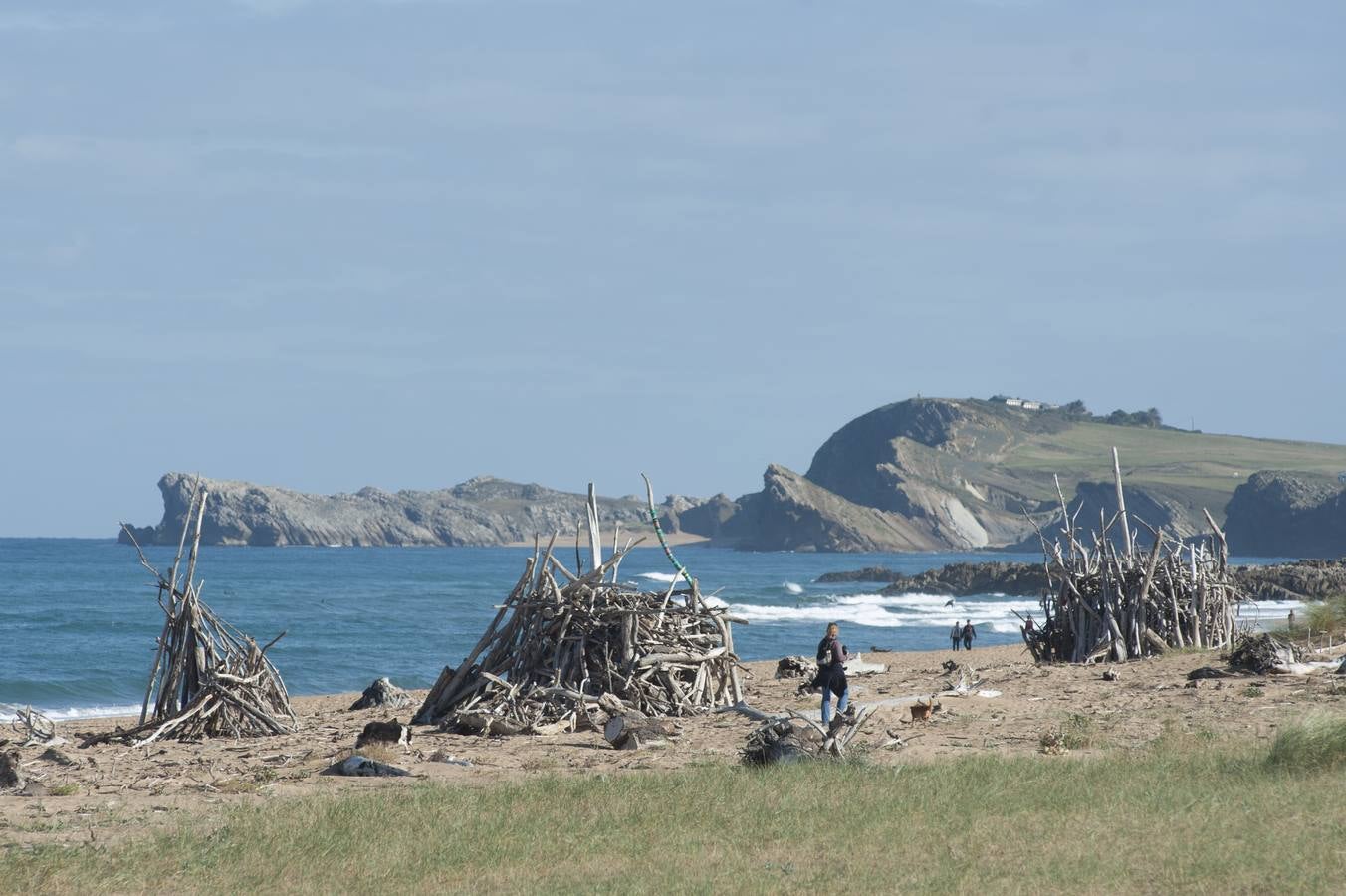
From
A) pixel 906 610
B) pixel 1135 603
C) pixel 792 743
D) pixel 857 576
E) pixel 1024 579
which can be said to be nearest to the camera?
pixel 792 743

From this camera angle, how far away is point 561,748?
13688mm

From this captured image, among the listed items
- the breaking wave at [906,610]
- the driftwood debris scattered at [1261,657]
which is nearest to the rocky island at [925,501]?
the breaking wave at [906,610]

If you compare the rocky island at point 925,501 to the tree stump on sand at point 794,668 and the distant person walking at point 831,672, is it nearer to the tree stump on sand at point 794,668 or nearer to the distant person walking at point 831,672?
the tree stump on sand at point 794,668

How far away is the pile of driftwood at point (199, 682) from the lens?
14.9 m

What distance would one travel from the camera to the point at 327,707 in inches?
827

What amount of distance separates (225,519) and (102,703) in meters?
133

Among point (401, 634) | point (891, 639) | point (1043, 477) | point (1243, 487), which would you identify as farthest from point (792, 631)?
point (1043, 477)

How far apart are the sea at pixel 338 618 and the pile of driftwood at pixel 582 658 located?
156 centimetres

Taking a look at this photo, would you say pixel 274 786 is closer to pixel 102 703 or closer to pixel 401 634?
pixel 102 703

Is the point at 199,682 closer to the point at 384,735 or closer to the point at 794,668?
the point at 384,735

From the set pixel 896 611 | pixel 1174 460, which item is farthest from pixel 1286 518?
pixel 896 611

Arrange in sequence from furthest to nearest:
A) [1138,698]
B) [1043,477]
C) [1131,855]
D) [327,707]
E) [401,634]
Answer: [1043,477]
[401,634]
[327,707]
[1138,698]
[1131,855]

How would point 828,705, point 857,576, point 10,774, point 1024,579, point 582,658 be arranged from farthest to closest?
point 857,576 → point 1024,579 → point 582,658 → point 828,705 → point 10,774

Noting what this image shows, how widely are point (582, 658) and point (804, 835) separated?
6.37 m
